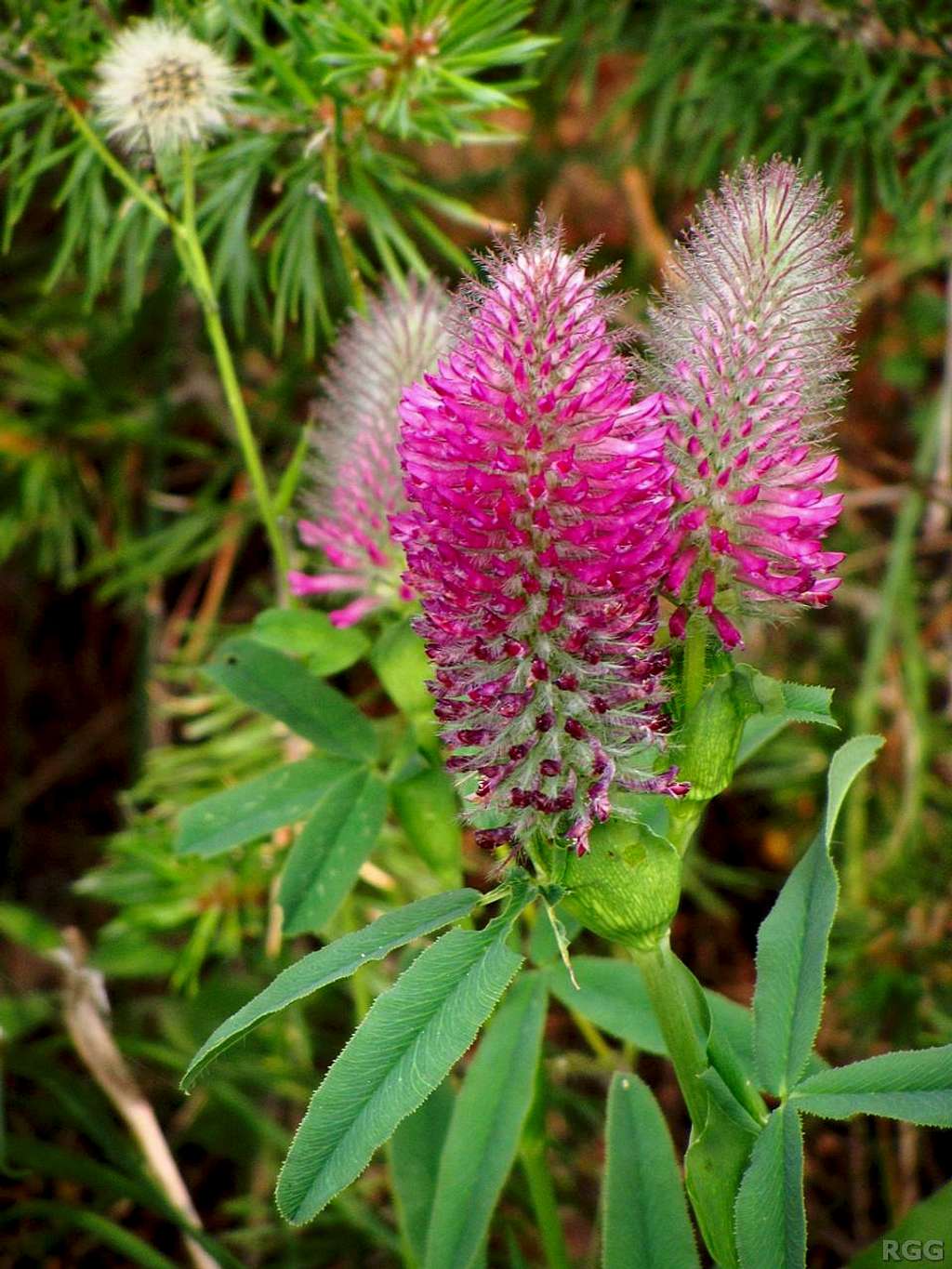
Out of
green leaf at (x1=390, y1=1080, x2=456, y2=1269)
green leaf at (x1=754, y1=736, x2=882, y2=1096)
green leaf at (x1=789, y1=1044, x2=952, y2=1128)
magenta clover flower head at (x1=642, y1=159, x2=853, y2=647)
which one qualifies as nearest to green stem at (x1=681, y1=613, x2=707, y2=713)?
magenta clover flower head at (x1=642, y1=159, x2=853, y2=647)

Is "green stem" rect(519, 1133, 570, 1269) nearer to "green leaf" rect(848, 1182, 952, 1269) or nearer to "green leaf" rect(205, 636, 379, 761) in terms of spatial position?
"green leaf" rect(848, 1182, 952, 1269)

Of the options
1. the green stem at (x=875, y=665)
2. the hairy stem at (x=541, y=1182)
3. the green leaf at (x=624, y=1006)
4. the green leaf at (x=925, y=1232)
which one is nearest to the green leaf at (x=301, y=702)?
the green leaf at (x=624, y=1006)

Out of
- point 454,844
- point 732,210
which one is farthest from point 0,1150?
point 732,210

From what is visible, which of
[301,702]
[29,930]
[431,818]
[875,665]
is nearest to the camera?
→ [431,818]


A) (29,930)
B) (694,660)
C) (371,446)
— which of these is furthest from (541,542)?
(29,930)

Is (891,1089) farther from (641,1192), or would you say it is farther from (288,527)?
(288,527)

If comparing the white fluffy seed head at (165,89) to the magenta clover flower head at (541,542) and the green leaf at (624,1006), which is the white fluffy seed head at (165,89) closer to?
the magenta clover flower head at (541,542)
